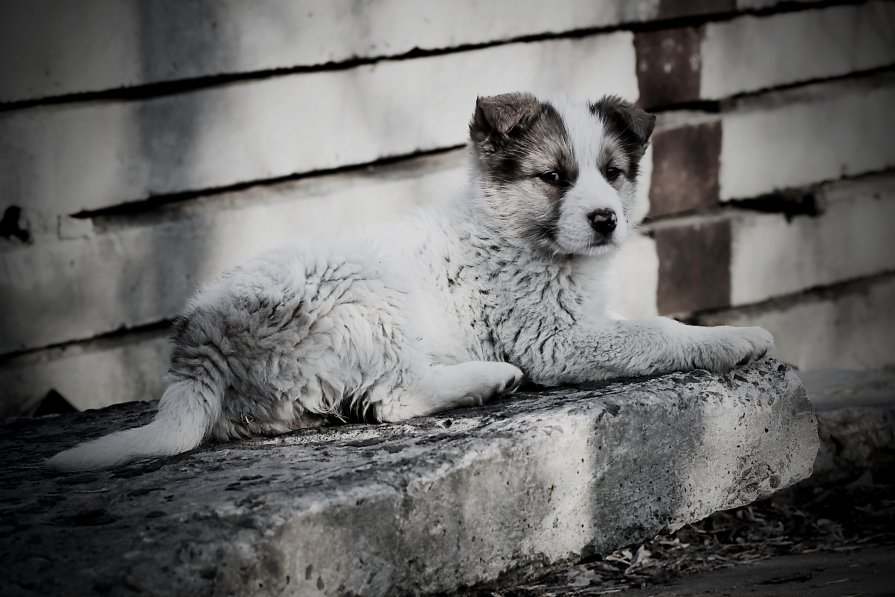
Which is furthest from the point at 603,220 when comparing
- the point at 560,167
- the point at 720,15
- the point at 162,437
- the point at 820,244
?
the point at 820,244

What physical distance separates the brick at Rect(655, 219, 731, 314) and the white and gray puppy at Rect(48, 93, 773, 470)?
2123mm

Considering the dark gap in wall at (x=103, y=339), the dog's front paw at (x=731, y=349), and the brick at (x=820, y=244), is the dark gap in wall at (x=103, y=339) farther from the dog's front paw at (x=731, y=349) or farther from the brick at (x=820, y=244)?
the brick at (x=820, y=244)

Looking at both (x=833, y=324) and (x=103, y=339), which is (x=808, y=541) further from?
(x=103, y=339)

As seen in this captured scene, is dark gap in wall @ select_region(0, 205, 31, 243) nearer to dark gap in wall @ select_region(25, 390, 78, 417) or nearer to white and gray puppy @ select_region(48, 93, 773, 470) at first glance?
dark gap in wall @ select_region(25, 390, 78, 417)

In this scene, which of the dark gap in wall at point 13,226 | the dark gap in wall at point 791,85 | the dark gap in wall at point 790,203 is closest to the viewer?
the dark gap in wall at point 13,226

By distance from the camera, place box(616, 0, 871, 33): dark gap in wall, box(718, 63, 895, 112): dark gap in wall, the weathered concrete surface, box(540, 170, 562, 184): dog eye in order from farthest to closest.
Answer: box(718, 63, 895, 112): dark gap in wall < box(616, 0, 871, 33): dark gap in wall < box(540, 170, 562, 184): dog eye < the weathered concrete surface

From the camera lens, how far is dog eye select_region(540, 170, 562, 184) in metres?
4.36

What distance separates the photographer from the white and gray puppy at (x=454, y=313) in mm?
3783

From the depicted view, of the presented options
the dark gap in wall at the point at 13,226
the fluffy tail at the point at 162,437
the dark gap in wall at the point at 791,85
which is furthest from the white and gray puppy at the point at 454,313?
the dark gap in wall at the point at 791,85

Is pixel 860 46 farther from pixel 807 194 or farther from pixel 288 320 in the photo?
pixel 288 320

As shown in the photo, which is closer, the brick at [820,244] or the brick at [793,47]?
the brick at [793,47]

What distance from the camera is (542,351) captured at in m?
4.29

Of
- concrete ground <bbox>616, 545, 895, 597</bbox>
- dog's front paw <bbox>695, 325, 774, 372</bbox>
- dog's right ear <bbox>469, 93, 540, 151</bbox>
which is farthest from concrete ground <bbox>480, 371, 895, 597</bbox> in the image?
dog's right ear <bbox>469, 93, 540, 151</bbox>

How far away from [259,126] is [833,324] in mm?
4428
